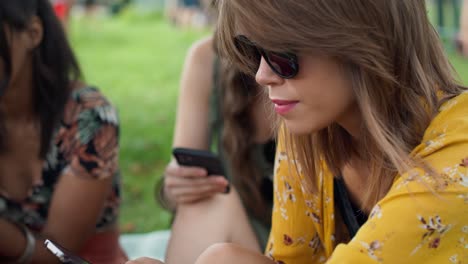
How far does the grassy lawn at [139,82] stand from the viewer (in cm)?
454

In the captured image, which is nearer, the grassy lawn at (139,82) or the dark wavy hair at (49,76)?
the dark wavy hair at (49,76)

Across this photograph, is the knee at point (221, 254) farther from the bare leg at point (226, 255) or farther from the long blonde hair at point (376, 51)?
the long blonde hair at point (376, 51)

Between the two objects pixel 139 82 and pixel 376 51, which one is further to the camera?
pixel 139 82

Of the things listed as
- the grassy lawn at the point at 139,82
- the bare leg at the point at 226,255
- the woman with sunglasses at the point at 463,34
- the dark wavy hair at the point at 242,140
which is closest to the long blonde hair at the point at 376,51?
the bare leg at the point at 226,255

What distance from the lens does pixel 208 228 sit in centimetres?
217

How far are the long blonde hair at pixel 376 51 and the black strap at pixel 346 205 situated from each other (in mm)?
122

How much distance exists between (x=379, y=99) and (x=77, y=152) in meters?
1.22

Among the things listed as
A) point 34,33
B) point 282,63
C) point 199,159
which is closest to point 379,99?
point 282,63

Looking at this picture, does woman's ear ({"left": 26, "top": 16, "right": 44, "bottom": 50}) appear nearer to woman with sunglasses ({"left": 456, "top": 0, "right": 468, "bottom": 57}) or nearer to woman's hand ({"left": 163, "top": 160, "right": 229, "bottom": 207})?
woman's hand ({"left": 163, "top": 160, "right": 229, "bottom": 207})

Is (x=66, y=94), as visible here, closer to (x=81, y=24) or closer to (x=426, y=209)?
(x=426, y=209)

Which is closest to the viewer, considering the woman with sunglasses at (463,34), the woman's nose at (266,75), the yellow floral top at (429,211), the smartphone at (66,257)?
the yellow floral top at (429,211)

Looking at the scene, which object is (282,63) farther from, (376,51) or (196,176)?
(196,176)

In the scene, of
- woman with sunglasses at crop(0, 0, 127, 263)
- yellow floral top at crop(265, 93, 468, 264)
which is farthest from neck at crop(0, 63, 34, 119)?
yellow floral top at crop(265, 93, 468, 264)

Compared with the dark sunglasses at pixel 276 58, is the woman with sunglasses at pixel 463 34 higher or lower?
lower
